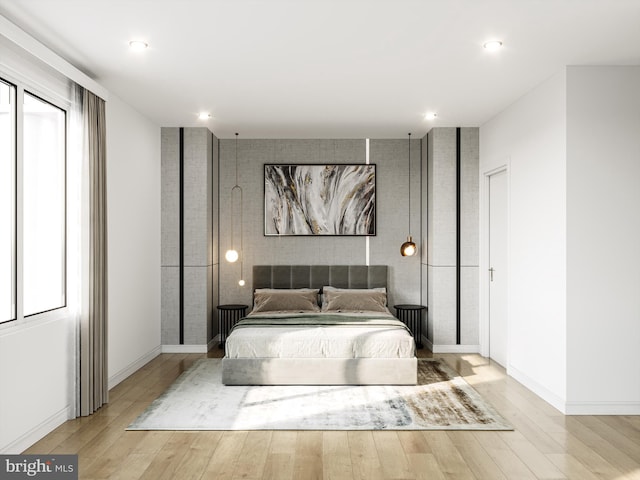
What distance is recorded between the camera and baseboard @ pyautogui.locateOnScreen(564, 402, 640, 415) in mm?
4176

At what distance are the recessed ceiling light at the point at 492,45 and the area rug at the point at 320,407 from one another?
2670 millimetres

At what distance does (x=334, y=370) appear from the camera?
16.3 feet

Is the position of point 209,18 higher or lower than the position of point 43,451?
higher

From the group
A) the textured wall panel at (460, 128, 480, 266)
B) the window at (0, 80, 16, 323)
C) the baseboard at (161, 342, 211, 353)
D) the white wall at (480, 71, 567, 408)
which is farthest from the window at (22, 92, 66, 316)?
the textured wall panel at (460, 128, 480, 266)

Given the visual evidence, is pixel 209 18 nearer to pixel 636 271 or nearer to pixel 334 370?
pixel 334 370

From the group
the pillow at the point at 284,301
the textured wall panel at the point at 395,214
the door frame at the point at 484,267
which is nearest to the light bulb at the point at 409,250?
the textured wall panel at the point at 395,214

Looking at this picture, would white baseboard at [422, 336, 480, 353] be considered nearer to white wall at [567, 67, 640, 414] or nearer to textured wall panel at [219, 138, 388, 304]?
textured wall panel at [219, 138, 388, 304]

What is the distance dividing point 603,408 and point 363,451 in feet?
6.68

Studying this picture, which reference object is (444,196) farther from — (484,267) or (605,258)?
(605,258)

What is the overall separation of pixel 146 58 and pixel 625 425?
14.4 feet

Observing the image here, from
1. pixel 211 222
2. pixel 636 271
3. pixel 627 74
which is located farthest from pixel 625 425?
pixel 211 222

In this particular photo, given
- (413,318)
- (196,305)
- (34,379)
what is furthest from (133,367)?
(413,318)

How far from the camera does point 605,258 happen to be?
420 cm

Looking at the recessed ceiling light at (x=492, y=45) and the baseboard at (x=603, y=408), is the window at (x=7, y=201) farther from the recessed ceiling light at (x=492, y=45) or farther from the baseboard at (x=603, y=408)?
the baseboard at (x=603, y=408)
